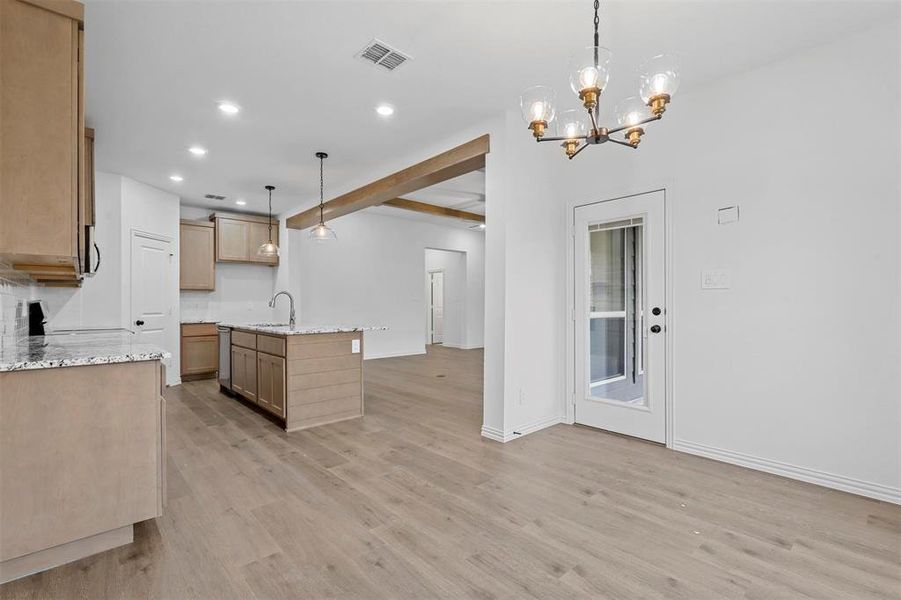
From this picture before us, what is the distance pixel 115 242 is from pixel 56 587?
4615mm

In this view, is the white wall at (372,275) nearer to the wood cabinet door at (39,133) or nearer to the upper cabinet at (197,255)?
the upper cabinet at (197,255)

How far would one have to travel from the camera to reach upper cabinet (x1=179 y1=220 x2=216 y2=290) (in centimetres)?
652

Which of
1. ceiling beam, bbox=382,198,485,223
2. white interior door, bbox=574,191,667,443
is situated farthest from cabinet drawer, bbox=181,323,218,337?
white interior door, bbox=574,191,667,443

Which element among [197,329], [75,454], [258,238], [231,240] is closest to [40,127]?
[75,454]

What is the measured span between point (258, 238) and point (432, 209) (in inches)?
117

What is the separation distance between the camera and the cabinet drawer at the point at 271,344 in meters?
3.97

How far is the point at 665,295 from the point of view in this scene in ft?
11.3

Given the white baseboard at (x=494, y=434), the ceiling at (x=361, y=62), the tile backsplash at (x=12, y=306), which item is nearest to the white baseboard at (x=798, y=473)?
the white baseboard at (x=494, y=434)

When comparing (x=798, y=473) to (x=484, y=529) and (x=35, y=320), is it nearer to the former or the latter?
(x=484, y=529)

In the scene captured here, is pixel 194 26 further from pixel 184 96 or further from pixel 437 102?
pixel 437 102

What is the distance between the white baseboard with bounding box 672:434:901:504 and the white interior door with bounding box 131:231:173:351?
19.9 feet

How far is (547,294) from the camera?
4.04 m

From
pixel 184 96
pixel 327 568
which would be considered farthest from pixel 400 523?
pixel 184 96

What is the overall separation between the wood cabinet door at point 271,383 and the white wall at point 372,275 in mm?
2806
